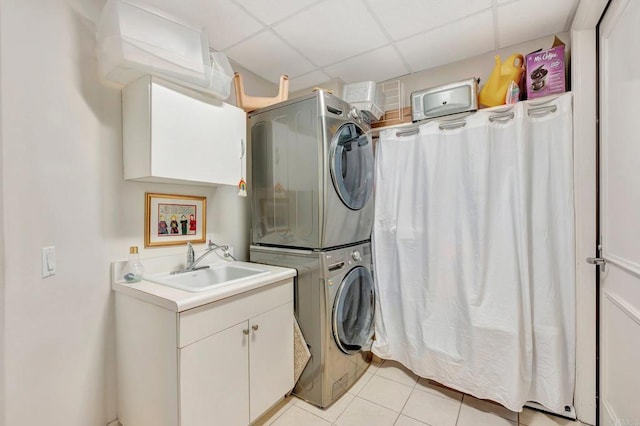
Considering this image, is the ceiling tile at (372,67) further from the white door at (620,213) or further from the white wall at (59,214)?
the white wall at (59,214)

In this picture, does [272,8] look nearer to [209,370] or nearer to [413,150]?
[413,150]

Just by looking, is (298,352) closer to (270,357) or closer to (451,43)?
(270,357)

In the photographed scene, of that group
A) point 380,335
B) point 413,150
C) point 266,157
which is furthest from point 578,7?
point 380,335

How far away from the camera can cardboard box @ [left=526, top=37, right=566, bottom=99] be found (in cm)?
164

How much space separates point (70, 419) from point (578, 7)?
3424mm

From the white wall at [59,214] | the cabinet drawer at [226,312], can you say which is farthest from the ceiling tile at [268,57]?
the cabinet drawer at [226,312]

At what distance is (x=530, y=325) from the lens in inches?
64.6

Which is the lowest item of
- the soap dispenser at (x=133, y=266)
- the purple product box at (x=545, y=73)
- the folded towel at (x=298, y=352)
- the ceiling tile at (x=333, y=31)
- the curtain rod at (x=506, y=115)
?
the folded towel at (x=298, y=352)

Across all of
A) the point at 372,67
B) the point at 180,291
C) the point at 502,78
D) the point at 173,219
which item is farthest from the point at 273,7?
the point at 180,291

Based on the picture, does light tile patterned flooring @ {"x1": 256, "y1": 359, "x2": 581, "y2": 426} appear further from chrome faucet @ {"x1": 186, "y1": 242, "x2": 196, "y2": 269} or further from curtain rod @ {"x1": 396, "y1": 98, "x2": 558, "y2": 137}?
curtain rod @ {"x1": 396, "y1": 98, "x2": 558, "y2": 137}

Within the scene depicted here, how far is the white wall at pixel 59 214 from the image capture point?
1113 mm

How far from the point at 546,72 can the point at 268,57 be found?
74.8 inches

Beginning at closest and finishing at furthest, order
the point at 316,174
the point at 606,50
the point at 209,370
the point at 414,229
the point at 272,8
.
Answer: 1. the point at 209,370
2. the point at 606,50
3. the point at 272,8
4. the point at 316,174
5. the point at 414,229

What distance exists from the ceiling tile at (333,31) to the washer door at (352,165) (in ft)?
1.90
